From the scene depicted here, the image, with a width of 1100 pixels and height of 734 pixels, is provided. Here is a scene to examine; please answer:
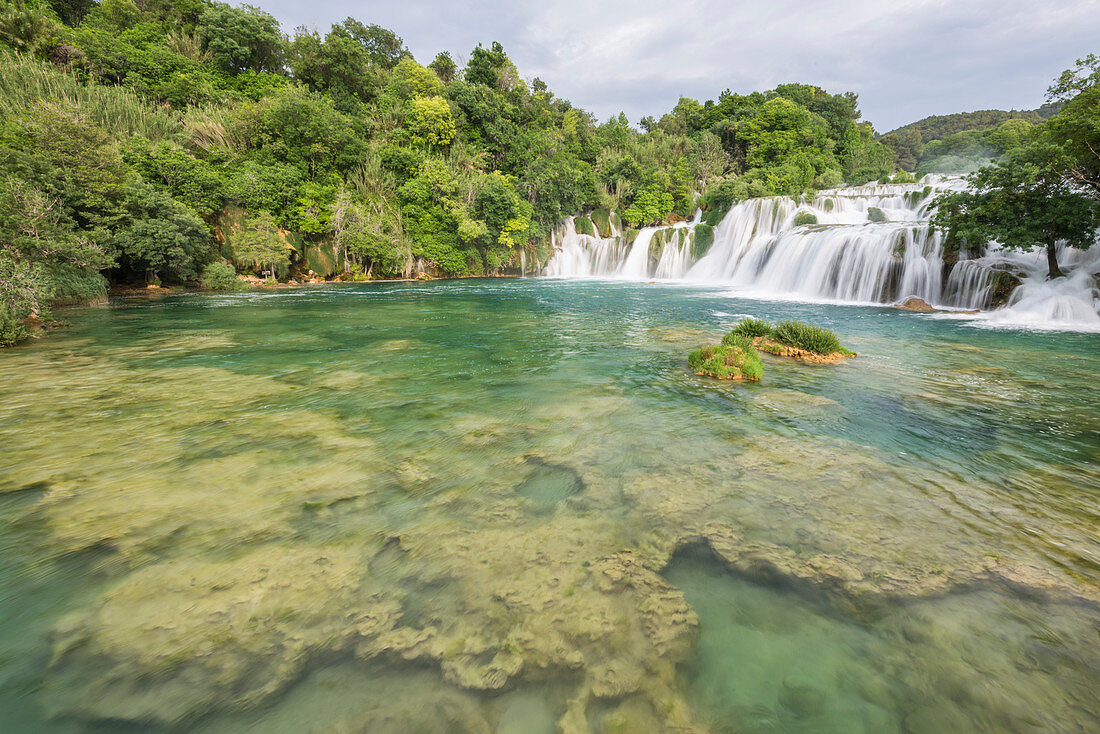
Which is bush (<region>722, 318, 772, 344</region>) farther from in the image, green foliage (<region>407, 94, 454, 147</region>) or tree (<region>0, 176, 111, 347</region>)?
green foliage (<region>407, 94, 454, 147</region>)

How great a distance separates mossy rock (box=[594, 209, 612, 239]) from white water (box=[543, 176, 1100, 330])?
129 centimetres

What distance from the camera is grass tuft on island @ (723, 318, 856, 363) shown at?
8.22 m

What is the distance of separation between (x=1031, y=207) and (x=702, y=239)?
20420mm

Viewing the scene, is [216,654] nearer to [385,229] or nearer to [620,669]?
[620,669]

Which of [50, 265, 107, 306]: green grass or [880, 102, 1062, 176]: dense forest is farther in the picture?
[880, 102, 1062, 176]: dense forest

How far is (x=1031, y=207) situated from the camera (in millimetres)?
12391

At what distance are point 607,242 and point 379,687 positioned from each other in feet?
129

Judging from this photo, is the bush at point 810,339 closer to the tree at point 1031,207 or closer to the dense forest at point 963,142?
the tree at point 1031,207

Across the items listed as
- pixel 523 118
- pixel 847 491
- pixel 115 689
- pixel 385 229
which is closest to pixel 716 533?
pixel 847 491

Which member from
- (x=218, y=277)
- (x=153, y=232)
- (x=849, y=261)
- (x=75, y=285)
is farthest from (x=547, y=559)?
(x=218, y=277)

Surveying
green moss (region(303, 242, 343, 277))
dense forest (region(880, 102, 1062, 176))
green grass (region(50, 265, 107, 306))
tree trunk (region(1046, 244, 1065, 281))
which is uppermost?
dense forest (region(880, 102, 1062, 176))

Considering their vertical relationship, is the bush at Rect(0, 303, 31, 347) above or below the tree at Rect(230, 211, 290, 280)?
below

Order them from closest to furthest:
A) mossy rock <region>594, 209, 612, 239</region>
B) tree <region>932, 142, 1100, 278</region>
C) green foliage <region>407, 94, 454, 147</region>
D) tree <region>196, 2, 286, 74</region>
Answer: tree <region>932, 142, 1100, 278</region>
green foliage <region>407, 94, 454, 147</region>
tree <region>196, 2, 286, 74</region>
mossy rock <region>594, 209, 612, 239</region>

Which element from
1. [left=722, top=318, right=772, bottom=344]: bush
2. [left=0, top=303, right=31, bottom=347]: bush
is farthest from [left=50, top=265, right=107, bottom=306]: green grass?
[left=722, top=318, right=772, bottom=344]: bush
